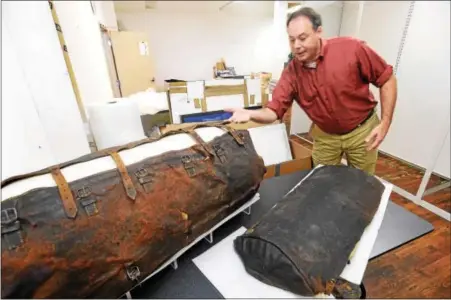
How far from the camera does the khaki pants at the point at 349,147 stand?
147 centimetres

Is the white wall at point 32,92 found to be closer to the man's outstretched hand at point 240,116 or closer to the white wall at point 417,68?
the man's outstretched hand at point 240,116

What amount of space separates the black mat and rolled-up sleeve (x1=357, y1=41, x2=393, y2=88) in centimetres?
72

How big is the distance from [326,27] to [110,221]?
12.9 ft

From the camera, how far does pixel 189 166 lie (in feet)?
2.77

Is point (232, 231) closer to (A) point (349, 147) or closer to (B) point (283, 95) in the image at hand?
(B) point (283, 95)

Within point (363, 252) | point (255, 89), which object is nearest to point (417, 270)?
point (363, 252)

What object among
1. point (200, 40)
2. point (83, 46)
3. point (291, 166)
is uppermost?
point (200, 40)

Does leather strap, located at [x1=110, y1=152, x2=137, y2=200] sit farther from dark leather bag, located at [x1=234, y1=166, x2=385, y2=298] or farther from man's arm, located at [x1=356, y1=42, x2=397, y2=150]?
man's arm, located at [x1=356, y1=42, x2=397, y2=150]

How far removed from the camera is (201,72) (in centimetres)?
590

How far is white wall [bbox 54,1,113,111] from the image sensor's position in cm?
208

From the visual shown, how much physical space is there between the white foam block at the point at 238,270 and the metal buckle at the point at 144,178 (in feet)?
1.13

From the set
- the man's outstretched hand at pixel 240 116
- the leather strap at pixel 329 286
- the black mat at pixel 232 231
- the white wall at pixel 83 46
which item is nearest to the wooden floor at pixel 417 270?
the black mat at pixel 232 231

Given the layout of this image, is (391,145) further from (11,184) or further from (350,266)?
(11,184)

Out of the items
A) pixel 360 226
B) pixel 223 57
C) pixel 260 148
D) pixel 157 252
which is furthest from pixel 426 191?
pixel 223 57
